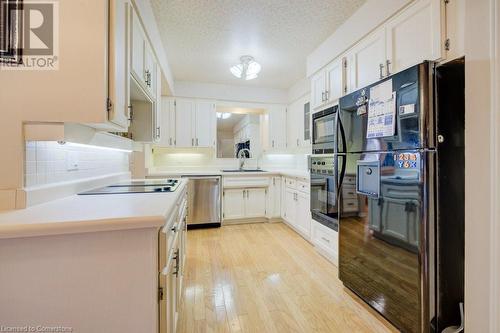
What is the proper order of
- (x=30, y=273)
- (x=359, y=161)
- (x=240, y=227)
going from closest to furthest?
(x=30, y=273)
(x=359, y=161)
(x=240, y=227)

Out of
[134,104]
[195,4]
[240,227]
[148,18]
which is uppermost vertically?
[195,4]

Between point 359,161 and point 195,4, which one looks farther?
point 195,4

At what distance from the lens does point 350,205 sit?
5.96 ft

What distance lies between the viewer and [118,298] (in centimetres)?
87

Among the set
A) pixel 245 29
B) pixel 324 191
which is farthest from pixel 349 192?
pixel 245 29

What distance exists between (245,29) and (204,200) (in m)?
2.38

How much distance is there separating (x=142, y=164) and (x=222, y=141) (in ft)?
5.65

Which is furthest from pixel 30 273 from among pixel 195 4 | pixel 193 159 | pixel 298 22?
pixel 193 159

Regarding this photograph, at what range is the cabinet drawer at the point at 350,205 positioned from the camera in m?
1.76

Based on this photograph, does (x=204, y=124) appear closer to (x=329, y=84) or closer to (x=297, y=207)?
(x=297, y=207)

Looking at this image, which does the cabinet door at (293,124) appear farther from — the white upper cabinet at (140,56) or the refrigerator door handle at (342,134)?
the white upper cabinet at (140,56)

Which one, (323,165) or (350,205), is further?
(323,165)

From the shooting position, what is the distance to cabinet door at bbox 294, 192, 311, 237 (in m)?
3.04

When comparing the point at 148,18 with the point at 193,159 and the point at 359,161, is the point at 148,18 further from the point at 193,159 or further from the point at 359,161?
the point at 193,159
